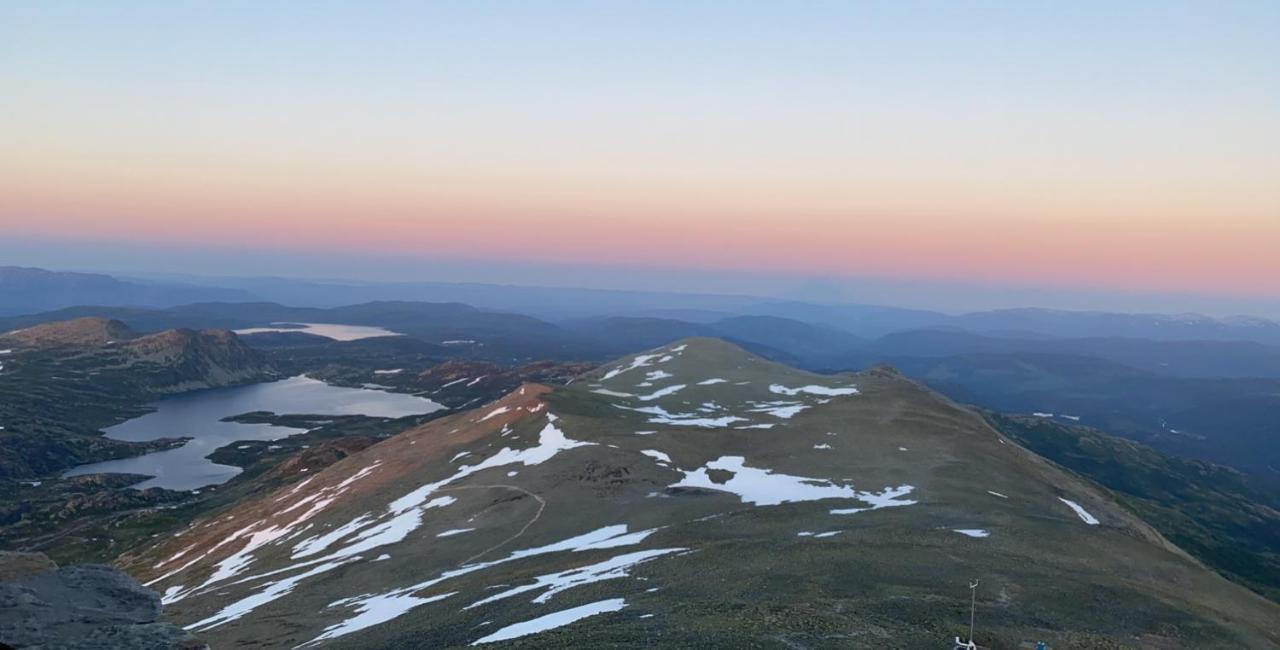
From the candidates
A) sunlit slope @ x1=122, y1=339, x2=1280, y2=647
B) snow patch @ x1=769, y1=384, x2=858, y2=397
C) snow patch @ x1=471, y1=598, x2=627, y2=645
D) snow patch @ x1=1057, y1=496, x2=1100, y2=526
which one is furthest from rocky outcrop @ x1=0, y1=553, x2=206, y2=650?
snow patch @ x1=769, y1=384, x2=858, y2=397

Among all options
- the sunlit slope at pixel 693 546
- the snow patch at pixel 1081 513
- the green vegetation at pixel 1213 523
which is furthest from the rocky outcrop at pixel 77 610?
the green vegetation at pixel 1213 523

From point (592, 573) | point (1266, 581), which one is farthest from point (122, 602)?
point (1266, 581)

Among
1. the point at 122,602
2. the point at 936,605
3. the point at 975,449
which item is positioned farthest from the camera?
the point at 975,449

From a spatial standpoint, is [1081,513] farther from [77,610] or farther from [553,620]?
[77,610]

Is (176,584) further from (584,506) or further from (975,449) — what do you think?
(975,449)

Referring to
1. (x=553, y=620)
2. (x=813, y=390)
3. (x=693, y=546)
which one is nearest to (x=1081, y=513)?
(x=693, y=546)
